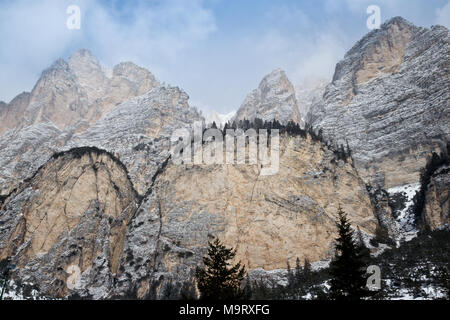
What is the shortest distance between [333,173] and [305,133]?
1488 cm

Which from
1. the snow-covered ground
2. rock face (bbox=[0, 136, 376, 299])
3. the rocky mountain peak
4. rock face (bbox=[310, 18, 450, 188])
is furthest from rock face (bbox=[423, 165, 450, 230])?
the rocky mountain peak

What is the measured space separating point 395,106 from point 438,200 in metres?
82.3

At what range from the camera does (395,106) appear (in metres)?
170

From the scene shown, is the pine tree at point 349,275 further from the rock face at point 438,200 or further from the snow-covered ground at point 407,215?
the snow-covered ground at point 407,215

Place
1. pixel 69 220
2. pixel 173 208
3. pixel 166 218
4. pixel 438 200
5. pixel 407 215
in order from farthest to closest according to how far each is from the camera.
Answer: pixel 407 215 < pixel 69 220 < pixel 173 208 < pixel 166 218 < pixel 438 200

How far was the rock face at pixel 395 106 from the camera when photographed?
153m

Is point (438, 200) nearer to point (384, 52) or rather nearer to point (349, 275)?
point (349, 275)

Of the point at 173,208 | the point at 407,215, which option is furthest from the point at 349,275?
the point at 407,215

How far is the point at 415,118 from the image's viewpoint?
158000 millimetres

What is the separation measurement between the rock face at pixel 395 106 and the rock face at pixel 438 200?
46851 millimetres

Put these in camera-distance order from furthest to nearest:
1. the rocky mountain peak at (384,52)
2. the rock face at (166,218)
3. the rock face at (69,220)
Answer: the rocky mountain peak at (384,52)
the rock face at (69,220)
the rock face at (166,218)

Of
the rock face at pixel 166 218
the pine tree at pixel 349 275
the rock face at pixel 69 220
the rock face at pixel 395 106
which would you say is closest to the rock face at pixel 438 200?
the rock face at pixel 166 218

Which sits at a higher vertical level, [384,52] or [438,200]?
[384,52]
